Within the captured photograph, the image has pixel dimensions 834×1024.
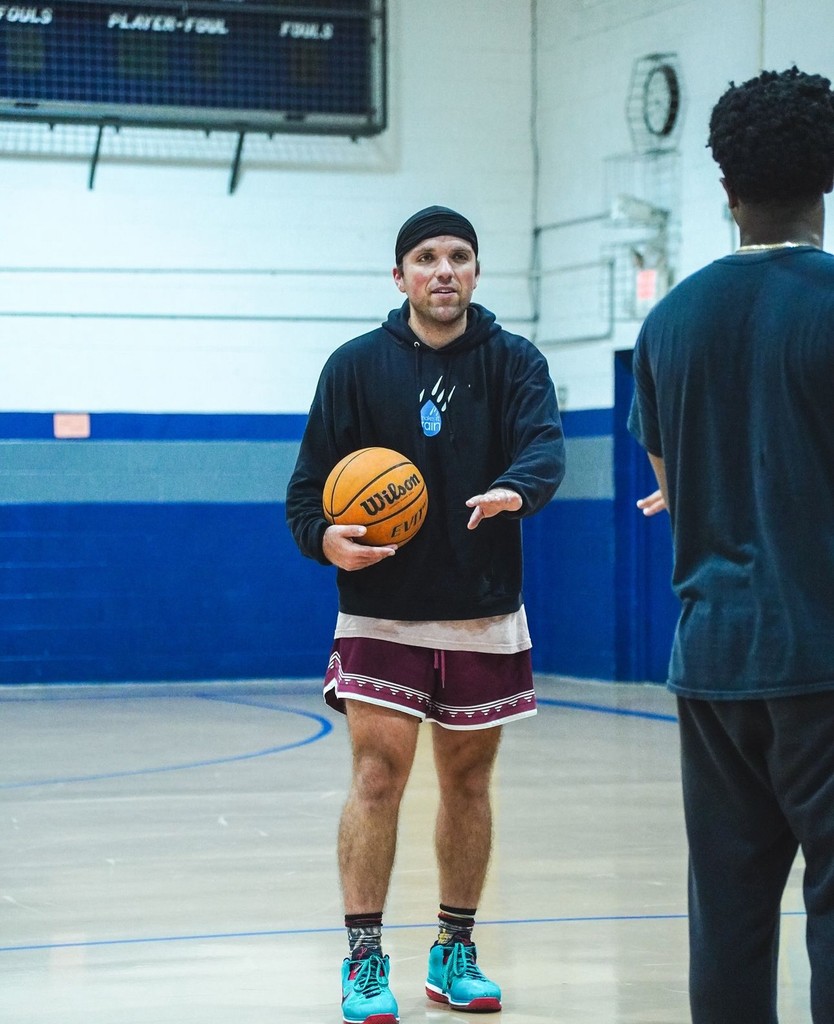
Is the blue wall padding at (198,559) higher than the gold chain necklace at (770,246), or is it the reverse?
the gold chain necklace at (770,246)

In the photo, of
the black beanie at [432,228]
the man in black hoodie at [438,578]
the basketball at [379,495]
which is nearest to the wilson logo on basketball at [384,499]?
the basketball at [379,495]

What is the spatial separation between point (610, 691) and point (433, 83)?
502 centimetres

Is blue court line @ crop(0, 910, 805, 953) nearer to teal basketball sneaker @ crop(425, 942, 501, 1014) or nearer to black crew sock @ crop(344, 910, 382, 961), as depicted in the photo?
teal basketball sneaker @ crop(425, 942, 501, 1014)

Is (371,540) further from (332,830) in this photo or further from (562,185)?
(562,185)

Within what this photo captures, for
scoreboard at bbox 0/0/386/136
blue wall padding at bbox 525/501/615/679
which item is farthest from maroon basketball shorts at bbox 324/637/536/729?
scoreboard at bbox 0/0/386/136

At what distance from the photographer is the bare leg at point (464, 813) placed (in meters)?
3.91

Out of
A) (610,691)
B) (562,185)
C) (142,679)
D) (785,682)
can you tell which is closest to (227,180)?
(562,185)

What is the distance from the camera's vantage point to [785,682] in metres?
2.29

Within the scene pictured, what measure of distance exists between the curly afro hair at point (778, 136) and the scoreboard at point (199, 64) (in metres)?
10.4

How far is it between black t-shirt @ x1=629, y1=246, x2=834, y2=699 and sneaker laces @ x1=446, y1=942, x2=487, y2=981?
5.28 ft

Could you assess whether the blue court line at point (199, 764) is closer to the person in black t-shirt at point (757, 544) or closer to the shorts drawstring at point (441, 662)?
the shorts drawstring at point (441, 662)

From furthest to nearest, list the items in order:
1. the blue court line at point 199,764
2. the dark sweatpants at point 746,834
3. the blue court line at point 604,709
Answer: the blue court line at point 604,709 → the blue court line at point 199,764 → the dark sweatpants at point 746,834

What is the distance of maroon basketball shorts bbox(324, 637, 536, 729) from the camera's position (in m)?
3.81

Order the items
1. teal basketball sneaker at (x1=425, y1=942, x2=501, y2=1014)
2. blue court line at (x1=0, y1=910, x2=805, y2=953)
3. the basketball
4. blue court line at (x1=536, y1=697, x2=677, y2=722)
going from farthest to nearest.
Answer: blue court line at (x1=536, y1=697, x2=677, y2=722)
blue court line at (x1=0, y1=910, x2=805, y2=953)
teal basketball sneaker at (x1=425, y1=942, x2=501, y2=1014)
the basketball
